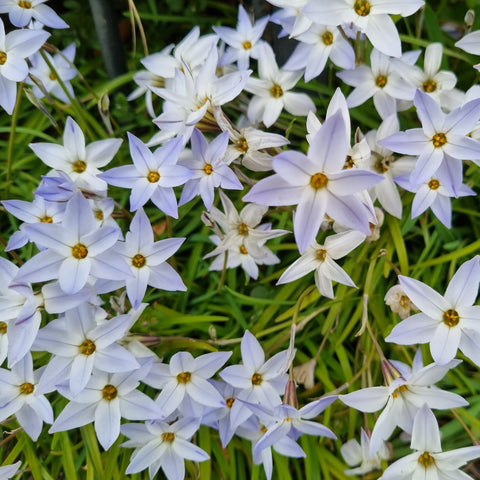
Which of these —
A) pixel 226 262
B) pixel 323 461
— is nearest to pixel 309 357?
pixel 323 461

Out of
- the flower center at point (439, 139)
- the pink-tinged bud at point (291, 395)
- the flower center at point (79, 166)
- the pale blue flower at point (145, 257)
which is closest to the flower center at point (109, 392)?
the pale blue flower at point (145, 257)

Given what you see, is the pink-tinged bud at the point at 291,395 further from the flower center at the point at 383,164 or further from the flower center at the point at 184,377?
the flower center at the point at 383,164

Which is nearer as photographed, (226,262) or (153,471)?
(153,471)

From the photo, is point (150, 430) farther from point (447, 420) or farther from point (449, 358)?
point (447, 420)

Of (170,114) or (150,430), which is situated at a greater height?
(170,114)

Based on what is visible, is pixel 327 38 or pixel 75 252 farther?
pixel 327 38

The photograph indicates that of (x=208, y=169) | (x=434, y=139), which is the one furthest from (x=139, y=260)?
(x=434, y=139)

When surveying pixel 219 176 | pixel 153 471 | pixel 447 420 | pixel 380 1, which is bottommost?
pixel 447 420

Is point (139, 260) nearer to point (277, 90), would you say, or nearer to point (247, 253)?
point (247, 253)
